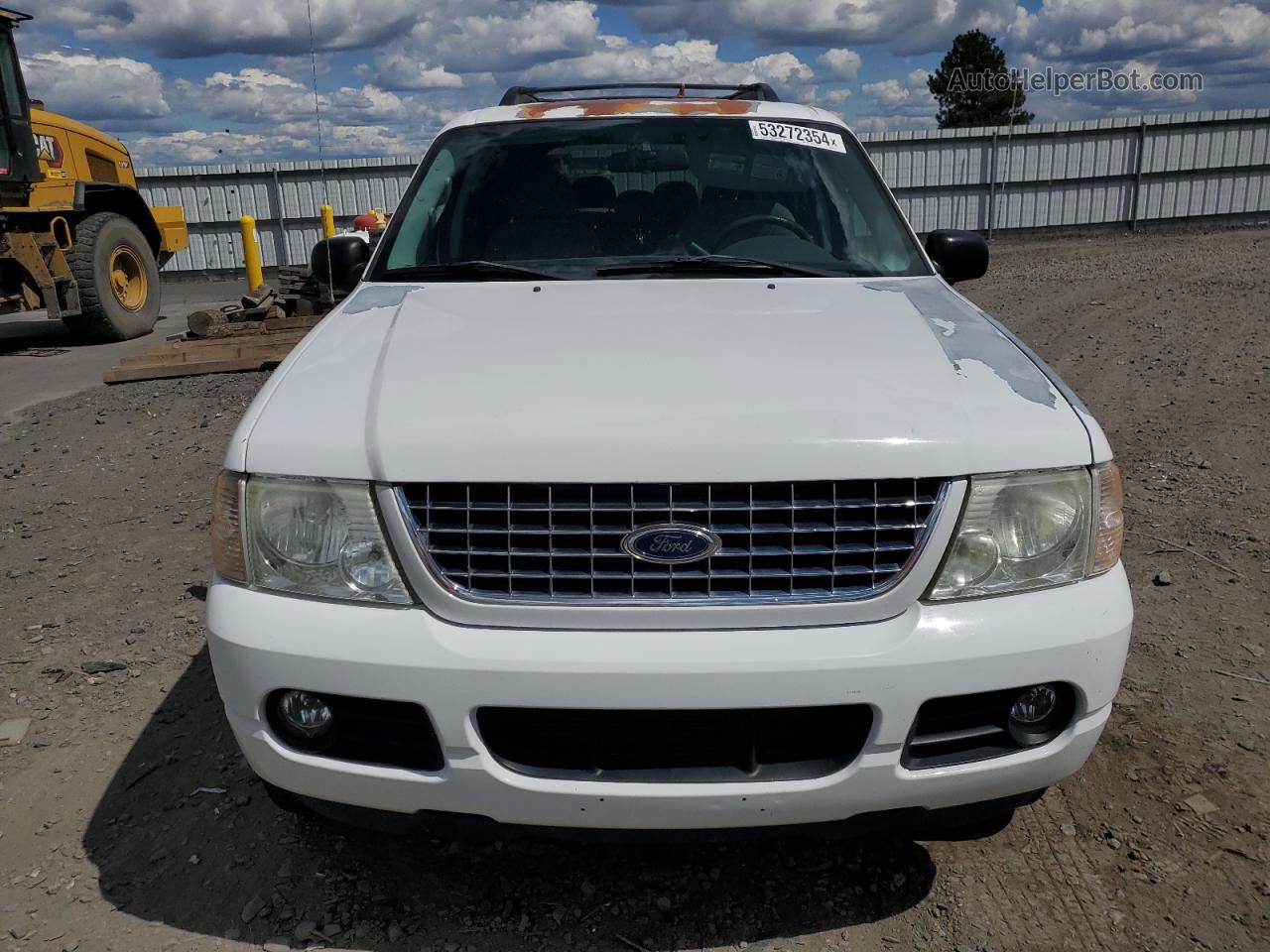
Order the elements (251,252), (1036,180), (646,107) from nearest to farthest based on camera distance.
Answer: (646,107)
(251,252)
(1036,180)

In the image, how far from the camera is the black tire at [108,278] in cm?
1067

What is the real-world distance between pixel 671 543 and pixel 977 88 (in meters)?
40.2

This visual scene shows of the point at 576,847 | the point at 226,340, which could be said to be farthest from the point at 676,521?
the point at 226,340

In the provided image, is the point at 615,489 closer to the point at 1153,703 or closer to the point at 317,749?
the point at 317,749

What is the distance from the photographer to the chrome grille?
75.1 inches

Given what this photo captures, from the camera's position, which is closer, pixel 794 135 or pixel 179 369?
pixel 794 135

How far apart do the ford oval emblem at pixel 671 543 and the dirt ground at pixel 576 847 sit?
79 centimetres

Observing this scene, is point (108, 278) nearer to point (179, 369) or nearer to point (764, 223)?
point (179, 369)

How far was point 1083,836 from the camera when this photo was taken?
251cm

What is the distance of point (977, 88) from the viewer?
3731 cm

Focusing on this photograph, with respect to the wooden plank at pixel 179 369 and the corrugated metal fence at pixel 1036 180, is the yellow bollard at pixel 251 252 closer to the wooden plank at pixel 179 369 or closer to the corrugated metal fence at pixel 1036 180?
the corrugated metal fence at pixel 1036 180

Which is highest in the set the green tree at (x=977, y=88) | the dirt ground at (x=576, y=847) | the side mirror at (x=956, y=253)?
the green tree at (x=977, y=88)

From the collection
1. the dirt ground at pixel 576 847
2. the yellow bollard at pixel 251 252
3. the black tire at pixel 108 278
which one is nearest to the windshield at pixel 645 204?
the dirt ground at pixel 576 847

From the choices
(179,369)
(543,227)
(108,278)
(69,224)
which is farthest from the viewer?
(108,278)
